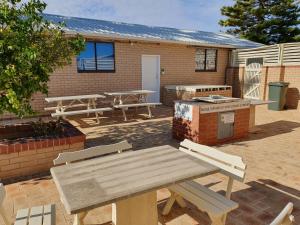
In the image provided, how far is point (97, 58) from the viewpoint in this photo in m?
10.1

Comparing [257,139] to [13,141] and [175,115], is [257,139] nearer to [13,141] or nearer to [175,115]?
[175,115]

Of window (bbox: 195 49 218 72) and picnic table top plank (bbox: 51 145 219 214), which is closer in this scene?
picnic table top plank (bbox: 51 145 219 214)

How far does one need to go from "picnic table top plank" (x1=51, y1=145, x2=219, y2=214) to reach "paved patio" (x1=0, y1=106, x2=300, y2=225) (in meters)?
0.92

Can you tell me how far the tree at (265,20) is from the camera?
23.2 meters

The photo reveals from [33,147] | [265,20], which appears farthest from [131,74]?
[265,20]

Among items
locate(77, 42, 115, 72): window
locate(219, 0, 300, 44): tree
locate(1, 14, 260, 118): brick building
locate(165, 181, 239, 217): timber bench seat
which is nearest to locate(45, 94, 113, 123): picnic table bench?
locate(1, 14, 260, 118): brick building

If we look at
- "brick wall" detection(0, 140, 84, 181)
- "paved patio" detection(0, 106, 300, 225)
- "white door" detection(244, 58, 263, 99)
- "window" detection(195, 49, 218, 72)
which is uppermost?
"window" detection(195, 49, 218, 72)

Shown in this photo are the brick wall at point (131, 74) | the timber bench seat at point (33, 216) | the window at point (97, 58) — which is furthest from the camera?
the window at point (97, 58)

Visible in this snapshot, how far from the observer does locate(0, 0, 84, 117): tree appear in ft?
12.8

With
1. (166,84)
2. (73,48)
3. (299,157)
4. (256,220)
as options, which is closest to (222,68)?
(166,84)

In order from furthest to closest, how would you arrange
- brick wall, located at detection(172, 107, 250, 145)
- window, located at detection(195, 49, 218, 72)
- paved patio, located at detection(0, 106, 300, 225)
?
window, located at detection(195, 49, 218, 72) < brick wall, located at detection(172, 107, 250, 145) < paved patio, located at detection(0, 106, 300, 225)

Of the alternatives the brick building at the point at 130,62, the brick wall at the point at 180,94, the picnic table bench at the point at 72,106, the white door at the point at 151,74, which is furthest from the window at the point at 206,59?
the picnic table bench at the point at 72,106

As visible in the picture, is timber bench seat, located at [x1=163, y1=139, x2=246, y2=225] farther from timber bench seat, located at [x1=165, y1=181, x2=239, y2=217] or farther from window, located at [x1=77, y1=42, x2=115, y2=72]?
window, located at [x1=77, y1=42, x2=115, y2=72]

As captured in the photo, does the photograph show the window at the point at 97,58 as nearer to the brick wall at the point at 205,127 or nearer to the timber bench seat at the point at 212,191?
the brick wall at the point at 205,127
